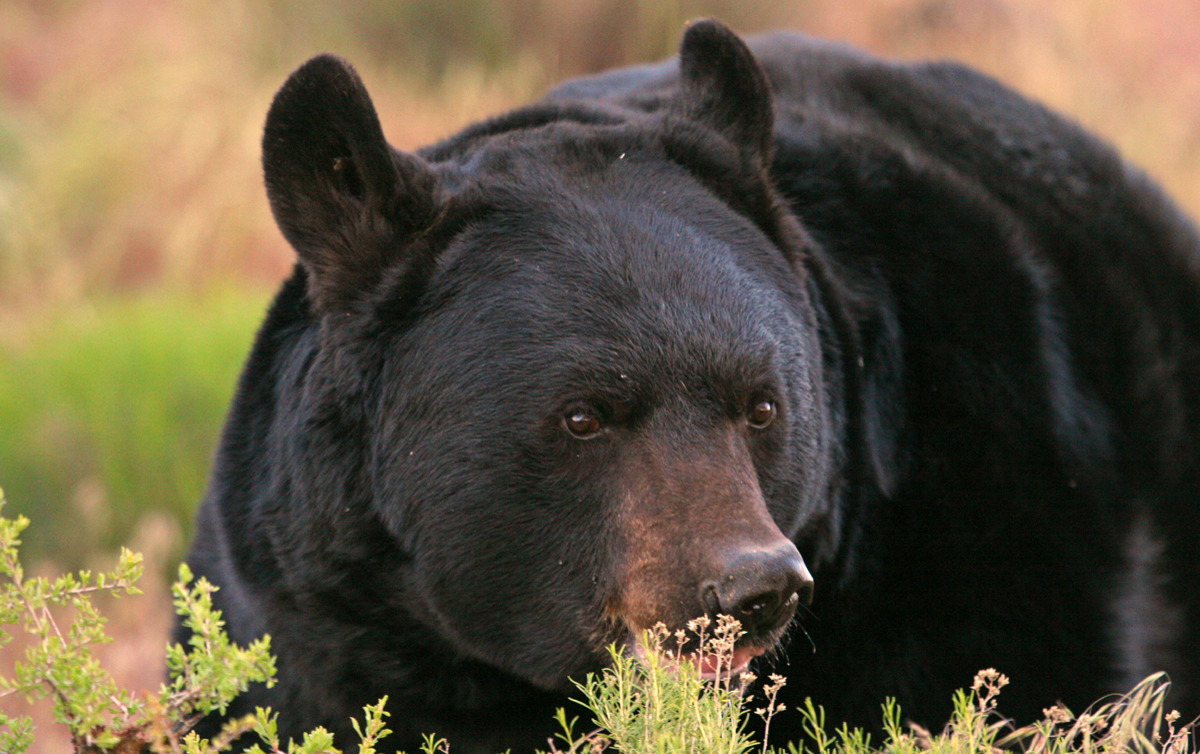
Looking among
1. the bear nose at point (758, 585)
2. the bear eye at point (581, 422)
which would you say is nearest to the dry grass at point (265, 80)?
the bear eye at point (581, 422)

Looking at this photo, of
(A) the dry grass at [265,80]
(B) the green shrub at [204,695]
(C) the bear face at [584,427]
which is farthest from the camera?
(A) the dry grass at [265,80]

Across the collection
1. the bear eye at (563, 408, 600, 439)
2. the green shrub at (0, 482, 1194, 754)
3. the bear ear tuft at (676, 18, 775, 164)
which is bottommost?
the green shrub at (0, 482, 1194, 754)

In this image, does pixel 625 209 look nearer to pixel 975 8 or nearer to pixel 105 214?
pixel 105 214

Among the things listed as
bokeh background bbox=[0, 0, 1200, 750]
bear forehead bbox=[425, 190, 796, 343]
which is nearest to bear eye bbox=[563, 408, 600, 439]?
bear forehead bbox=[425, 190, 796, 343]

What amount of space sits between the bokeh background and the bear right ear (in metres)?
3.43

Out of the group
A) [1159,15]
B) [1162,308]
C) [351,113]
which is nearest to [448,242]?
[351,113]

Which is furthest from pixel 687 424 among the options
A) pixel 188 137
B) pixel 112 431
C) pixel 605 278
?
pixel 188 137

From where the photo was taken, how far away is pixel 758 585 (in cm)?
248

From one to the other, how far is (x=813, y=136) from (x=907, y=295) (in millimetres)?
522

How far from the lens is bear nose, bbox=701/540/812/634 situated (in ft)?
8.13

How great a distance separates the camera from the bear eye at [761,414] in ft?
9.50

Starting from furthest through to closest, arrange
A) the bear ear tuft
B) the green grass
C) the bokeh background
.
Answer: the bokeh background, the green grass, the bear ear tuft

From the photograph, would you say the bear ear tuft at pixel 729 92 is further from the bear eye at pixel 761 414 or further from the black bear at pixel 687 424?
the bear eye at pixel 761 414

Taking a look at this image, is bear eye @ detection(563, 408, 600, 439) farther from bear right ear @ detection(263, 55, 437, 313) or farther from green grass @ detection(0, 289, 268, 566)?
green grass @ detection(0, 289, 268, 566)
